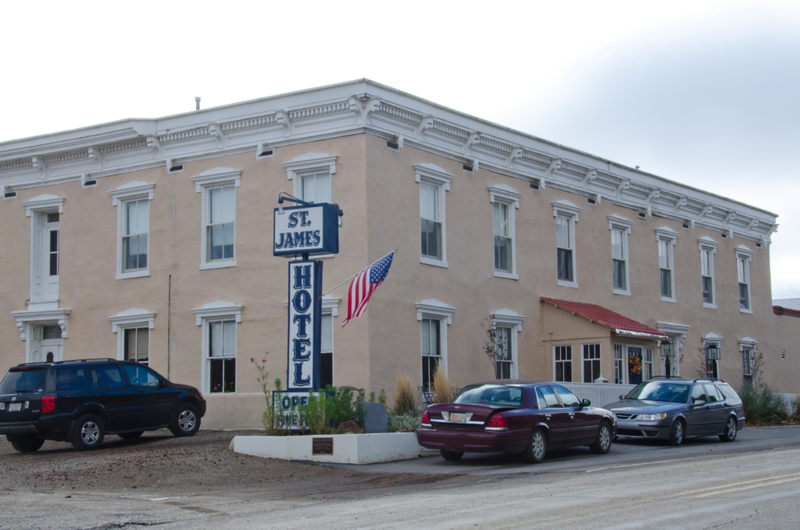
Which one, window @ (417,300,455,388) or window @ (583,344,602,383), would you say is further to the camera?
window @ (583,344,602,383)

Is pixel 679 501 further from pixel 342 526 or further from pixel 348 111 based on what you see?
pixel 348 111

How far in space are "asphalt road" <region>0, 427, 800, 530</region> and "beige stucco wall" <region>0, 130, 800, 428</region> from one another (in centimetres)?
661

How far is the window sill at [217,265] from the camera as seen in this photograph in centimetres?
2157

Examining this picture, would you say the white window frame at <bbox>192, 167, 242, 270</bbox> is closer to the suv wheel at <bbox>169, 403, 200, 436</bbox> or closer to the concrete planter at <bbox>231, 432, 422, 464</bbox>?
the suv wheel at <bbox>169, 403, 200, 436</bbox>

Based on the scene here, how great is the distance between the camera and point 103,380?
56.0 ft

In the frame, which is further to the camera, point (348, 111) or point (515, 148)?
point (515, 148)

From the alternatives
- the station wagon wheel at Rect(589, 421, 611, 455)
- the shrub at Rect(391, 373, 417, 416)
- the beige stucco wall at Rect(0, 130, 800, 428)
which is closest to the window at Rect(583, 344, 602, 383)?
the beige stucco wall at Rect(0, 130, 800, 428)

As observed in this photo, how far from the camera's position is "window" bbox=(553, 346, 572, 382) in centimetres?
2414

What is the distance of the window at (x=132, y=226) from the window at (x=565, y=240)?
1157cm

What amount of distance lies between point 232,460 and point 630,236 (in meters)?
17.7

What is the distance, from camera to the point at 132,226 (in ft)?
76.6

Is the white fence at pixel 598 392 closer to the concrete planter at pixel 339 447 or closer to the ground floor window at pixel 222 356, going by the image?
the concrete planter at pixel 339 447

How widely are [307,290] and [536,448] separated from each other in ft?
16.6

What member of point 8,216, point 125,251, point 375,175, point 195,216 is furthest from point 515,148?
point 8,216
